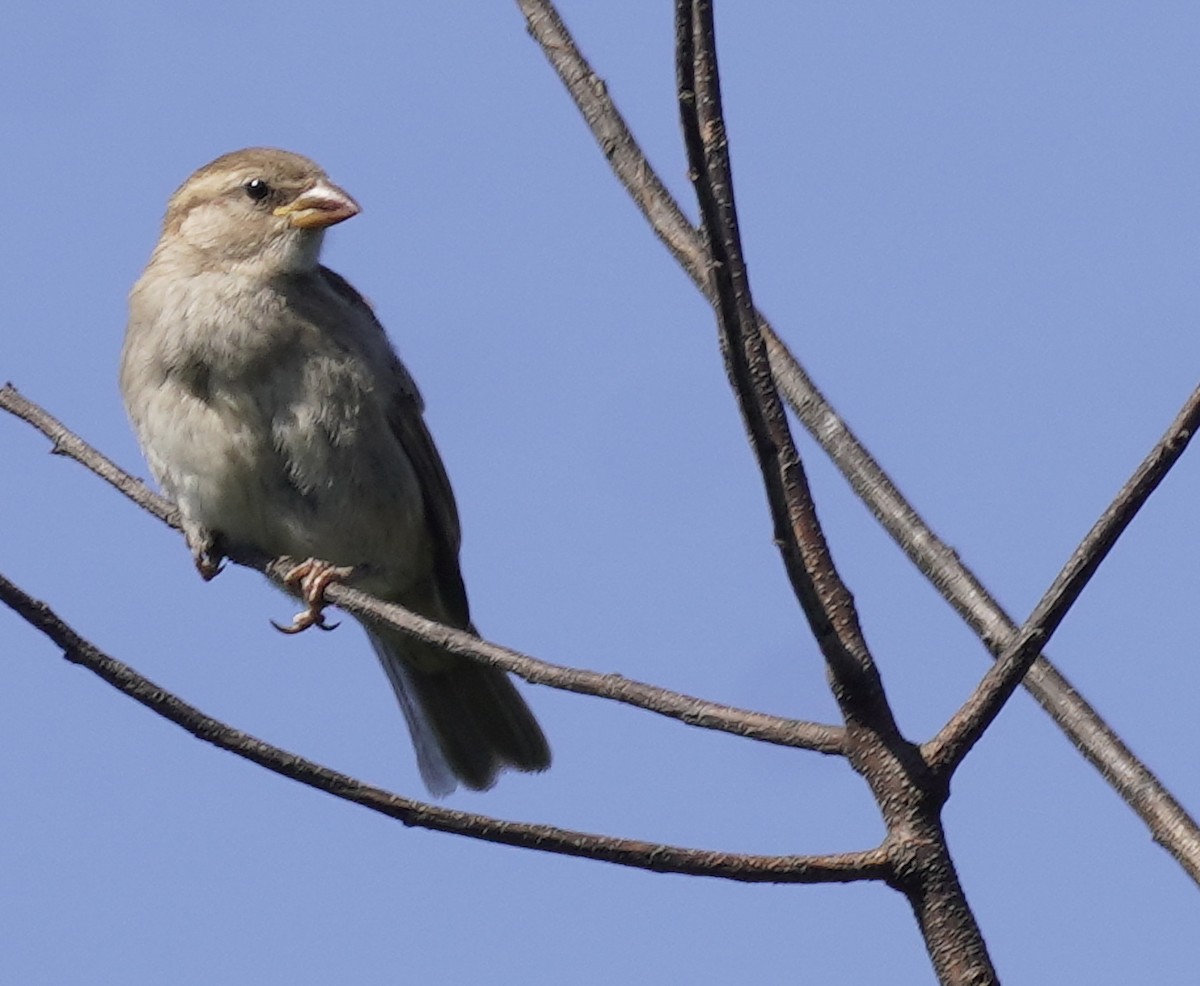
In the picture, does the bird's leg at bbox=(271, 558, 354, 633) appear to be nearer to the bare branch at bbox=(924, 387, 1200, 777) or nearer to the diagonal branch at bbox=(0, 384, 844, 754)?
the diagonal branch at bbox=(0, 384, 844, 754)

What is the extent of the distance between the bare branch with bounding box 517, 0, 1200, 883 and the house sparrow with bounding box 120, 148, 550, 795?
2.02m

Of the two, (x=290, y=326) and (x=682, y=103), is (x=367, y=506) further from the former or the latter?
(x=682, y=103)

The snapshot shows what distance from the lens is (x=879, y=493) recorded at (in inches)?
117

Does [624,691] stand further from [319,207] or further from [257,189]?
[257,189]

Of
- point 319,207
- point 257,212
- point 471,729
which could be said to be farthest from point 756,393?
point 471,729

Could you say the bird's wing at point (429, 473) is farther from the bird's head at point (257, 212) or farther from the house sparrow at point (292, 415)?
the bird's head at point (257, 212)

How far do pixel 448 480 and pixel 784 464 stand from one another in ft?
11.6

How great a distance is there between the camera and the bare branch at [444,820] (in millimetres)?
2199

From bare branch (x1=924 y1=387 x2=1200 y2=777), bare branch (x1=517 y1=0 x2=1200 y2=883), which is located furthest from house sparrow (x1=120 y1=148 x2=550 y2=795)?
bare branch (x1=924 y1=387 x2=1200 y2=777)

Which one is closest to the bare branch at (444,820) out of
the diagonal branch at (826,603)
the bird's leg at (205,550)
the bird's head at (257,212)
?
the diagonal branch at (826,603)

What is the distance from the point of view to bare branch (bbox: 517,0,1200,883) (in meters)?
2.73

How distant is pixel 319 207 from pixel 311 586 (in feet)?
3.99

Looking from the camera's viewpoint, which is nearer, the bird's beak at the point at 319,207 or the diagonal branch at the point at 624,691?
the diagonal branch at the point at 624,691

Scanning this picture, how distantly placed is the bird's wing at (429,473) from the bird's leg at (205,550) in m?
0.63
